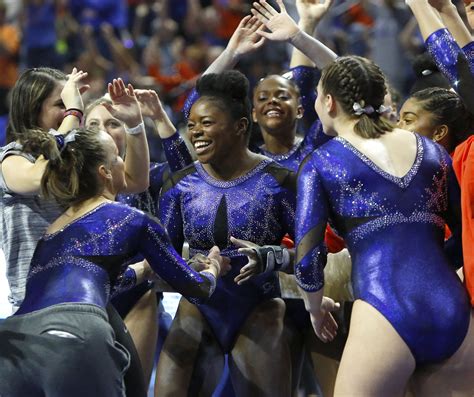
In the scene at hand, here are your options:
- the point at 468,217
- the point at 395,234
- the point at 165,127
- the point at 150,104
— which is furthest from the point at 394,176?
the point at 150,104

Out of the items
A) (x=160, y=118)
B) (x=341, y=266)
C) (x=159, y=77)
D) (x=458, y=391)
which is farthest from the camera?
(x=159, y=77)

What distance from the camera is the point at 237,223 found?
396 centimetres

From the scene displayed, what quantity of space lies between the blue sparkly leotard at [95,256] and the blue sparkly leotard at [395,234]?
50 centimetres

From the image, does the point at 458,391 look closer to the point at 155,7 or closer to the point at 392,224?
the point at 392,224

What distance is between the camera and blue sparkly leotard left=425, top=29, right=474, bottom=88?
3.40 metres

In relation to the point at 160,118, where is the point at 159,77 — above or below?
below

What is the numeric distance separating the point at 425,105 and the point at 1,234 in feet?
6.12

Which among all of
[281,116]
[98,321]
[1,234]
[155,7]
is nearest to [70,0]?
[155,7]

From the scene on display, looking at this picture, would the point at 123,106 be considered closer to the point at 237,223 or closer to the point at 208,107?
the point at 208,107

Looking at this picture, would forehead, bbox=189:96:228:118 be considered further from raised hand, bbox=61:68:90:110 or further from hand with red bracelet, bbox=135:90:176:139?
raised hand, bbox=61:68:90:110

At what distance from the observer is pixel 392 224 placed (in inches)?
125

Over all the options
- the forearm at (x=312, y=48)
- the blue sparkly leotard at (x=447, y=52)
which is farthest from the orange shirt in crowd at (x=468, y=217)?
the forearm at (x=312, y=48)

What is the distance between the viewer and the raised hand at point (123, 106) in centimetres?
403

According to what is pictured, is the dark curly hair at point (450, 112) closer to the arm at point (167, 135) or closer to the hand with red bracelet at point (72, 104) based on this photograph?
the arm at point (167, 135)
